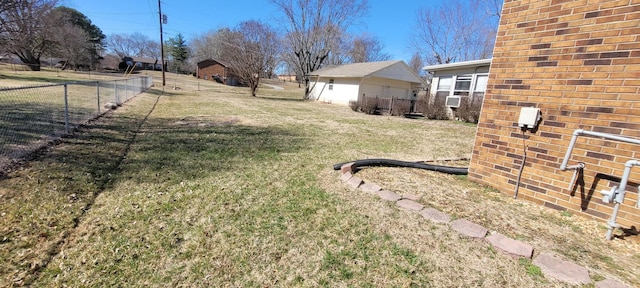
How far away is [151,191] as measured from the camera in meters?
3.03

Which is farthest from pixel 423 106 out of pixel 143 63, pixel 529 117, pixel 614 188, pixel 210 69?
pixel 143 63

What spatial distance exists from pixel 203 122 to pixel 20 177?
477cm

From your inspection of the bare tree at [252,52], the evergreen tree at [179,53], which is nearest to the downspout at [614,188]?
the bare tree at [252,52]

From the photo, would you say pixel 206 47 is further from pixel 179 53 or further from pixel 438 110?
pixel 438 110

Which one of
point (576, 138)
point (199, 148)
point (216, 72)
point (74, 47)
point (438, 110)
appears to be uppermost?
point (74, 47)

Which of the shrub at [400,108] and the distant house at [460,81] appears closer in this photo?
the distant house at [460,81]

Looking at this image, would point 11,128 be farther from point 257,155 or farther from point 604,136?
point 604,136

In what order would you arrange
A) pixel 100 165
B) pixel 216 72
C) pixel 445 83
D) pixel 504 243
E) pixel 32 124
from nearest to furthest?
pixel 504 243 < pixel 100 165 < pixel 32 124 < pixel 445 83 < pixel 216 72

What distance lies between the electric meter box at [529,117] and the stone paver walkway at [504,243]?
132cm

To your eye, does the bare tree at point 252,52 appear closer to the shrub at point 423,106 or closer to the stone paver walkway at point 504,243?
the shrub at point 423,106

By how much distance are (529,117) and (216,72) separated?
153 ft

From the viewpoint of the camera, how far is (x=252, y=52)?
21.3 meters

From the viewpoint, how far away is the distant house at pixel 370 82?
1888cm

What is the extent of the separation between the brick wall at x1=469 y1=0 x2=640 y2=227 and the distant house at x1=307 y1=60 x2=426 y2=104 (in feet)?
47.3
